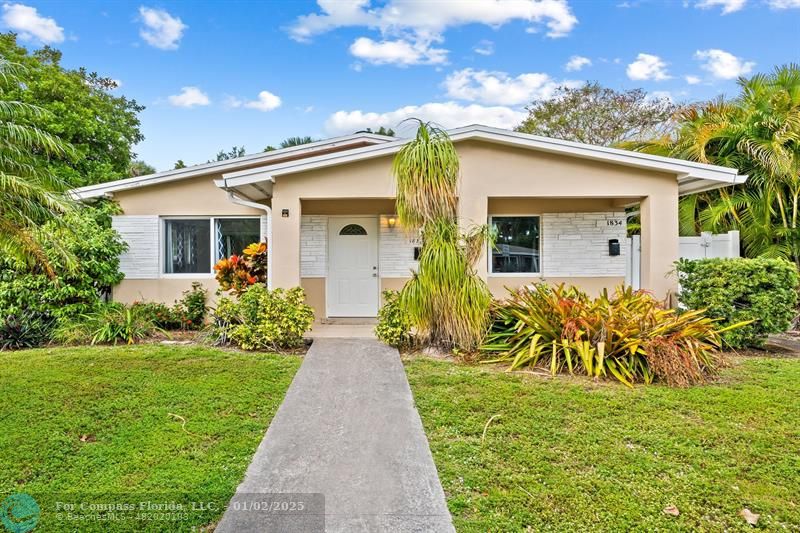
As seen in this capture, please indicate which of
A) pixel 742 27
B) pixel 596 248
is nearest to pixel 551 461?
pixel 596 248

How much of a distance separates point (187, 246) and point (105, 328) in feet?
8.49

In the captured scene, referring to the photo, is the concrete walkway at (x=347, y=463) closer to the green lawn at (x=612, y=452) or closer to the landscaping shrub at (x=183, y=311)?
the green lawn at (x=612, y=452)

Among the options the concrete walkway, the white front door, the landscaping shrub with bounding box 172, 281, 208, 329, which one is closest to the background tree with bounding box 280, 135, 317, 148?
the white front door

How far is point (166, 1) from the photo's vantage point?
38.3ft

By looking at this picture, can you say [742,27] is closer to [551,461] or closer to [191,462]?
[551,461]

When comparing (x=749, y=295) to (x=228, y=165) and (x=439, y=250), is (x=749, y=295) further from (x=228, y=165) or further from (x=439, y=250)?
(x=228, y=165)

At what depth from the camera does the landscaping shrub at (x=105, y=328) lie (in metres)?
7.21

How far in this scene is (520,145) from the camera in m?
7.24

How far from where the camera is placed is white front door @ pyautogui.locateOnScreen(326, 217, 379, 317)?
9531 millimetres

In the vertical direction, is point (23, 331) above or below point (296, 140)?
A: below

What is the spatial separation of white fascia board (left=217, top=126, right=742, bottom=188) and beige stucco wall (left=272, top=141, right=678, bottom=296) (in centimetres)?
20

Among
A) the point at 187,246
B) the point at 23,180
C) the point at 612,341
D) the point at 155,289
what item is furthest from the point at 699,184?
the point at 155,289

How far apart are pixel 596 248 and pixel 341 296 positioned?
6.02 m

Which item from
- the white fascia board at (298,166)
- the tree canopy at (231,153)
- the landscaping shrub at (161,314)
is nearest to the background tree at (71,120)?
the landscaping shrub at (161,314)
